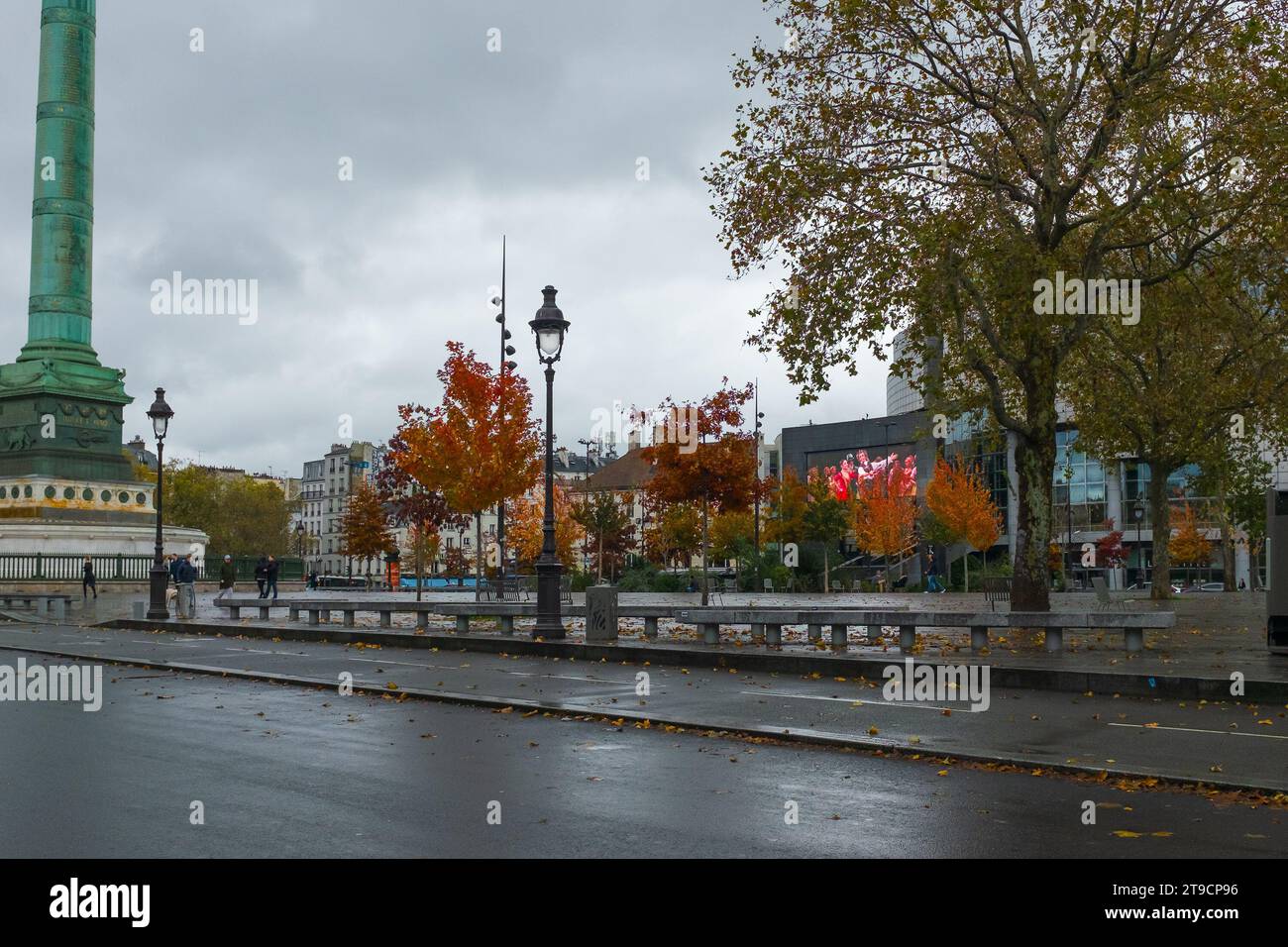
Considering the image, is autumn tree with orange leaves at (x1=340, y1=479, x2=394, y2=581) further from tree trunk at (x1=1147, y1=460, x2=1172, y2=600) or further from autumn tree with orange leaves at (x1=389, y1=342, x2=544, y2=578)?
tree trunk at (x1=1147, y1=460, x2=1172, y2=600)

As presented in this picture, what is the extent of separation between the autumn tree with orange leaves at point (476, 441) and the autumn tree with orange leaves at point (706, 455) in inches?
167

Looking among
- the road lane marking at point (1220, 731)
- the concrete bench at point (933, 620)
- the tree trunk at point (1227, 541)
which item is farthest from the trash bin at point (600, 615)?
the tree trunk at point (1227, 541)

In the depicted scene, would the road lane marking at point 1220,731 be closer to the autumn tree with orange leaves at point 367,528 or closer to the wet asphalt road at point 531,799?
the wet asphalt road at point 531,799

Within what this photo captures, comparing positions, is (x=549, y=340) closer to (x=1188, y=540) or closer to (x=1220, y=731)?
(x=1220, y=731)

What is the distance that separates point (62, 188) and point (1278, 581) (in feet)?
162

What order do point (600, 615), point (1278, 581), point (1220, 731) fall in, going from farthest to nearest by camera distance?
point (600, 615), point (1278, 581), point (1220, 731)

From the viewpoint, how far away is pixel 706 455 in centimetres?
3512

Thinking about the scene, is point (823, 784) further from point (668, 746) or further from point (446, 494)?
point (446, 494)

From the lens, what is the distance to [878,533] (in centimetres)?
7344

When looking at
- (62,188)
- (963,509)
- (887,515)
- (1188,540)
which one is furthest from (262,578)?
(1188,540)

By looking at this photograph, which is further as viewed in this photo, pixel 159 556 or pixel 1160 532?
pixel 1160 532
